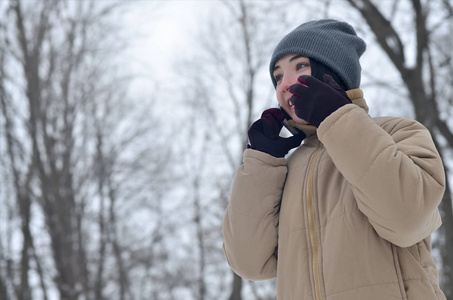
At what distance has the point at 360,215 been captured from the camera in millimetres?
1440

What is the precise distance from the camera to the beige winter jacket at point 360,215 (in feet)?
4.41

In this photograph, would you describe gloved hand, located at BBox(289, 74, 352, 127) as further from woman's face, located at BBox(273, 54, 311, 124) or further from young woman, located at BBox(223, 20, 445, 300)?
woman's face, located at BBox(273, 54, 311, 124)

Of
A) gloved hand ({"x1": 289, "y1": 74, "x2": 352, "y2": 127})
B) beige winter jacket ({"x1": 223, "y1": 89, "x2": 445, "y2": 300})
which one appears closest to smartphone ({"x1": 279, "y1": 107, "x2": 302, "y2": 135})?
beige winter jacket ({"x1": 223, "y1": 89, "x2": 445, "y2": 300})

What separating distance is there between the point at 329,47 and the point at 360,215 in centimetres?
53

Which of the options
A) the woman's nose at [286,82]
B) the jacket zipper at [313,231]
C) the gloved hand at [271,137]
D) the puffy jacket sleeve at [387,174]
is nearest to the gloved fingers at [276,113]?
the gloved hand at [271,137]

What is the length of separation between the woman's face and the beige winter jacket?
18cm

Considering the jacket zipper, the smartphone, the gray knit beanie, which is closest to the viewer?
the jacket zipper

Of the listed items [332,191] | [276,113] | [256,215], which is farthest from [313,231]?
[276,113]

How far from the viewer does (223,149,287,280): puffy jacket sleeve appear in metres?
1.68

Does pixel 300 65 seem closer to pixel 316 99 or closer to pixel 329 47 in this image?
pixel 329 47

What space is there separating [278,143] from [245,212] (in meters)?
0.24

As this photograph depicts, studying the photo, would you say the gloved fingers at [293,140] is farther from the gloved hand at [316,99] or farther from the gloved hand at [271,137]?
the gloved hand at [316,99]

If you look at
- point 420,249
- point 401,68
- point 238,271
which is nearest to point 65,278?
point 401,68

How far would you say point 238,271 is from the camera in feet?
5.80
